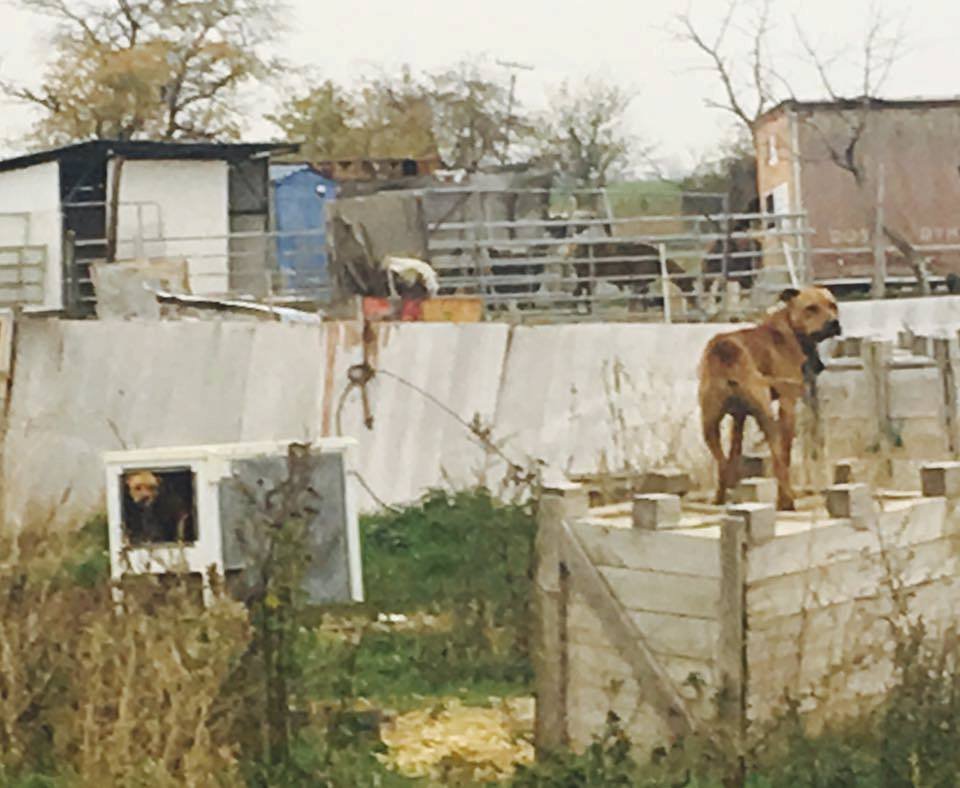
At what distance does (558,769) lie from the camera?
421cm

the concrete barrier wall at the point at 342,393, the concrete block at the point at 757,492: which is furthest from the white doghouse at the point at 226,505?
the concrete barrier wall at the point at 342,393

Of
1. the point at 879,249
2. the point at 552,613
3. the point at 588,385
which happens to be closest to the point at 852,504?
the point at 552,613

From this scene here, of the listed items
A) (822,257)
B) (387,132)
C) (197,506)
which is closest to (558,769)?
(197,506)

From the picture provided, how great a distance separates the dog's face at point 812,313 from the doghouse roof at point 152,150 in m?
11.8

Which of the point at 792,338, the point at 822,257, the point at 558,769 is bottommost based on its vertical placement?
the point at 558,769

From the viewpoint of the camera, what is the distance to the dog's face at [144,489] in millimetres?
6402

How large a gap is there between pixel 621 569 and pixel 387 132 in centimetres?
1570

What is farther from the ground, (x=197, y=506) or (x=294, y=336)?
(x=294, y=336)

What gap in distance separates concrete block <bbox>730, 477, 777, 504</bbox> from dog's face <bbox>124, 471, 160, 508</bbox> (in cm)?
267

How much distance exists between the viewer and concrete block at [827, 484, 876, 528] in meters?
4.39

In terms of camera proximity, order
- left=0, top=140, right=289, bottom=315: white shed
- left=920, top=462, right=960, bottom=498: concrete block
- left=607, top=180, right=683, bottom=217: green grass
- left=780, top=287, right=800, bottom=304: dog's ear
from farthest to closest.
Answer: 1. left=0, top=140, right=289, bottom=315: white shed
2. left=607, top=180, right=683, bottom=217: green grass
3. left=920, top=462, right=960, bottom=498: concrete block
4. left=780, top=287, right=800, bottom=304: dog's ear

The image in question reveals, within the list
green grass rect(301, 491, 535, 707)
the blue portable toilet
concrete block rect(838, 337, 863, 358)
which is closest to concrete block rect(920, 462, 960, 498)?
green grass rect(301, 491, 535, 707)

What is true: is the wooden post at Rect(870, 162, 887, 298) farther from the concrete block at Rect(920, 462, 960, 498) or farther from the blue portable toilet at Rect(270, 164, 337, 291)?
the concrete block at Rect(920, 462, 960, 498)

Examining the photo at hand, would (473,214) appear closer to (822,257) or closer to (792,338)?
(822,257)
